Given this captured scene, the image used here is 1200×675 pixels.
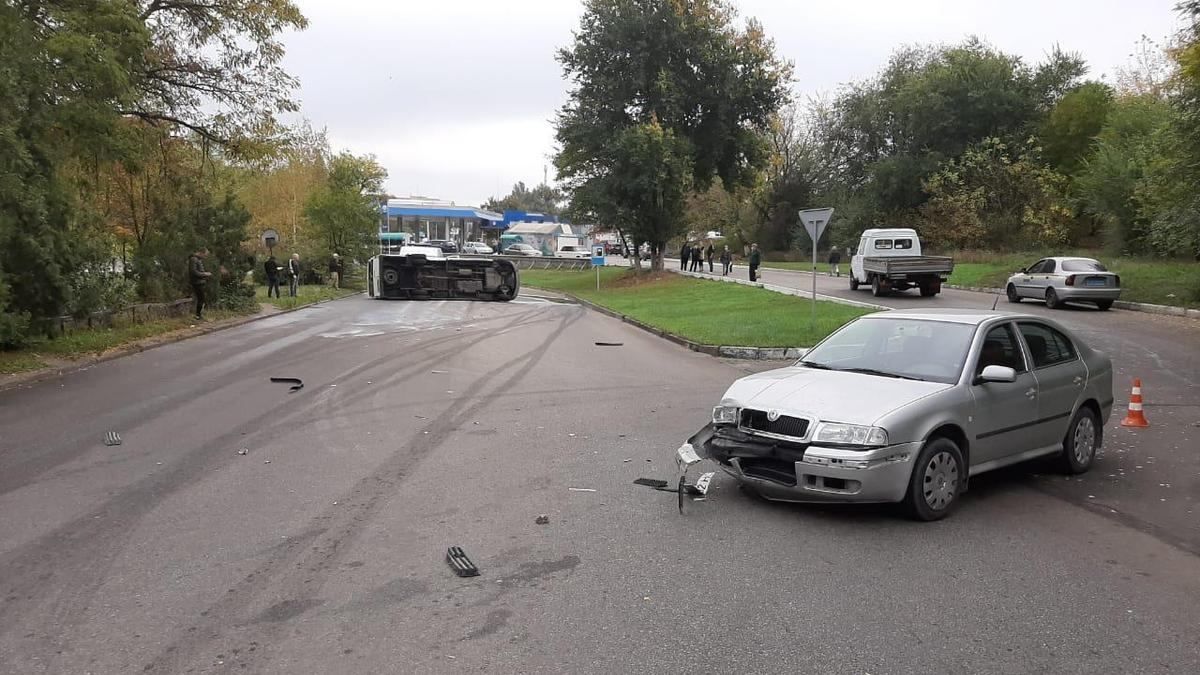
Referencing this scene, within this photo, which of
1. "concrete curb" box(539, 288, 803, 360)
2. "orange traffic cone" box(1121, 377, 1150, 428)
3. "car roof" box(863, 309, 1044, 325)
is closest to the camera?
"car roof" box(863, 309, 1044, 325)

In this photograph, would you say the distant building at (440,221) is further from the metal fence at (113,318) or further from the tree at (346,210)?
the metal fence at (113,318)

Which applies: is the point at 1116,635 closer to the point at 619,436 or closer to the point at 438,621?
the point at 438,621

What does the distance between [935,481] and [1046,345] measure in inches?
88.5

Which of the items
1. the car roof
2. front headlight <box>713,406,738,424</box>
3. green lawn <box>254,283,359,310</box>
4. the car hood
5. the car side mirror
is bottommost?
green lawn <box>254,283,359,310</box>

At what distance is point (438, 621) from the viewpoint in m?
4.41

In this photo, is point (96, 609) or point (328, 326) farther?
point (328, 326)

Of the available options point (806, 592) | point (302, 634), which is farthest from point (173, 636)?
point (806, 592)

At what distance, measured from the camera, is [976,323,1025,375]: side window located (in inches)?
275

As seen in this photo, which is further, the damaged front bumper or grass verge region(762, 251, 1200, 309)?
grass verge region(762, 251, 1200, 309)

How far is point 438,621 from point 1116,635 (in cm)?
332

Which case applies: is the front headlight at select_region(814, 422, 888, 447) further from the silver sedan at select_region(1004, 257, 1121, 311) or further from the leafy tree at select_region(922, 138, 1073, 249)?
the leafy tree at select_region(922, 138, 1073, 249)

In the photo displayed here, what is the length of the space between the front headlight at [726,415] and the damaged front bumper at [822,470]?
0.60 ft

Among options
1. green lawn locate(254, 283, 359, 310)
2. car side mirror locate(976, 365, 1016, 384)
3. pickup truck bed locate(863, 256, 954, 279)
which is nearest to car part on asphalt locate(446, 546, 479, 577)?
car side mirror locate(976, 365, 1016, 384)

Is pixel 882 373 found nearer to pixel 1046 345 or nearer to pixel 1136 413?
pixel 1046 345
